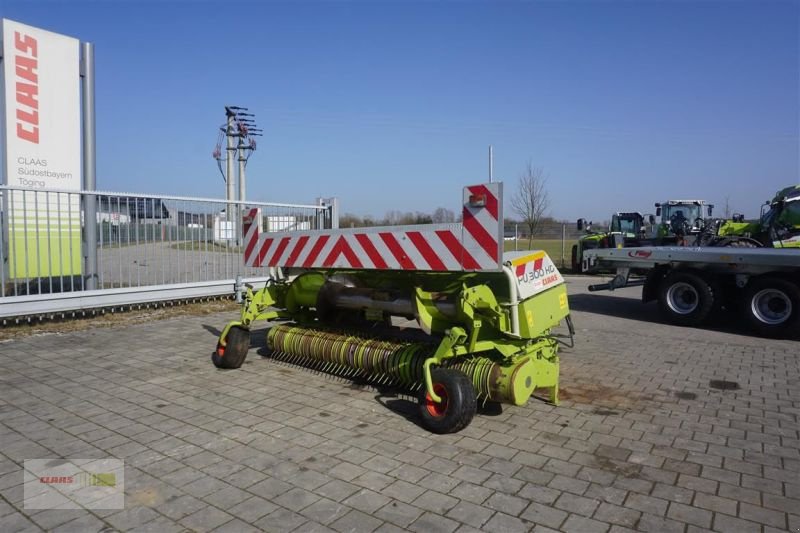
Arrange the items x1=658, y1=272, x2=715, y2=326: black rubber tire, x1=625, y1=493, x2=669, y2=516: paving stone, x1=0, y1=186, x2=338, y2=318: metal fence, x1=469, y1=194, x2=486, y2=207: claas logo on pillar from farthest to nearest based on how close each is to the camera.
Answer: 1. x1=658, y1=272, x2=715, y2=326: black rubber tire
2. x1=0, y1=186, x2=338, y2=318: metal fence
3. x1=469, y1=194, x2=486, y2=207: claas logo on pillar
4. x1=625, y1=493, x2=669, y2=516: paving stone

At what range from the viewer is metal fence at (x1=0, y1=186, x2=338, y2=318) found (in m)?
7.70

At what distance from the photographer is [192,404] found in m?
4.71

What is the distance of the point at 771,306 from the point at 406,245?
260 inches

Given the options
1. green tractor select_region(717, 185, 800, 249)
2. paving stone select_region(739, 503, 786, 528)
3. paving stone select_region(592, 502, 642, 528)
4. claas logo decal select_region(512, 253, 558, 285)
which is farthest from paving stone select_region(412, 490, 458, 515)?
green tractor select_region(717, 185, 800, 249)

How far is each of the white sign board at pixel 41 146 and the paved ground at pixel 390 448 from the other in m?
2.19

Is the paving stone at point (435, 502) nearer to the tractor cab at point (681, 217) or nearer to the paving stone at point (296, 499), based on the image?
the paving stone at point (296, 499)

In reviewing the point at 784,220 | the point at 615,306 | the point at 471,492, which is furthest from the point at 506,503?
the point at 784,220

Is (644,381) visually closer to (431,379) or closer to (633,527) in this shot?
(431,379)

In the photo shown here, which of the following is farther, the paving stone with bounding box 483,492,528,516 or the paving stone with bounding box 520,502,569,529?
the paving stone with bounding box 483,492,528,516

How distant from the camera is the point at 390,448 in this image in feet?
12.4

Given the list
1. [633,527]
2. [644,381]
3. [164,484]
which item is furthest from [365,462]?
[644,381]

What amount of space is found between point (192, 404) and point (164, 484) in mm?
1533

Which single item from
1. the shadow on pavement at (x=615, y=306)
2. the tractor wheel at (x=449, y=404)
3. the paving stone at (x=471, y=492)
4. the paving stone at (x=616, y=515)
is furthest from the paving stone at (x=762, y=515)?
the shadow on pavement at (x=615, y=306)

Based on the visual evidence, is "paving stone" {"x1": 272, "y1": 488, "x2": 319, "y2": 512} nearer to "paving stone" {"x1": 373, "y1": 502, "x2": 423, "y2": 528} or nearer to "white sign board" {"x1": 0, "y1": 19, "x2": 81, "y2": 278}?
"paving stone" {"x1": 373, "y1": 502, "x2": 423, "y2": 528}
